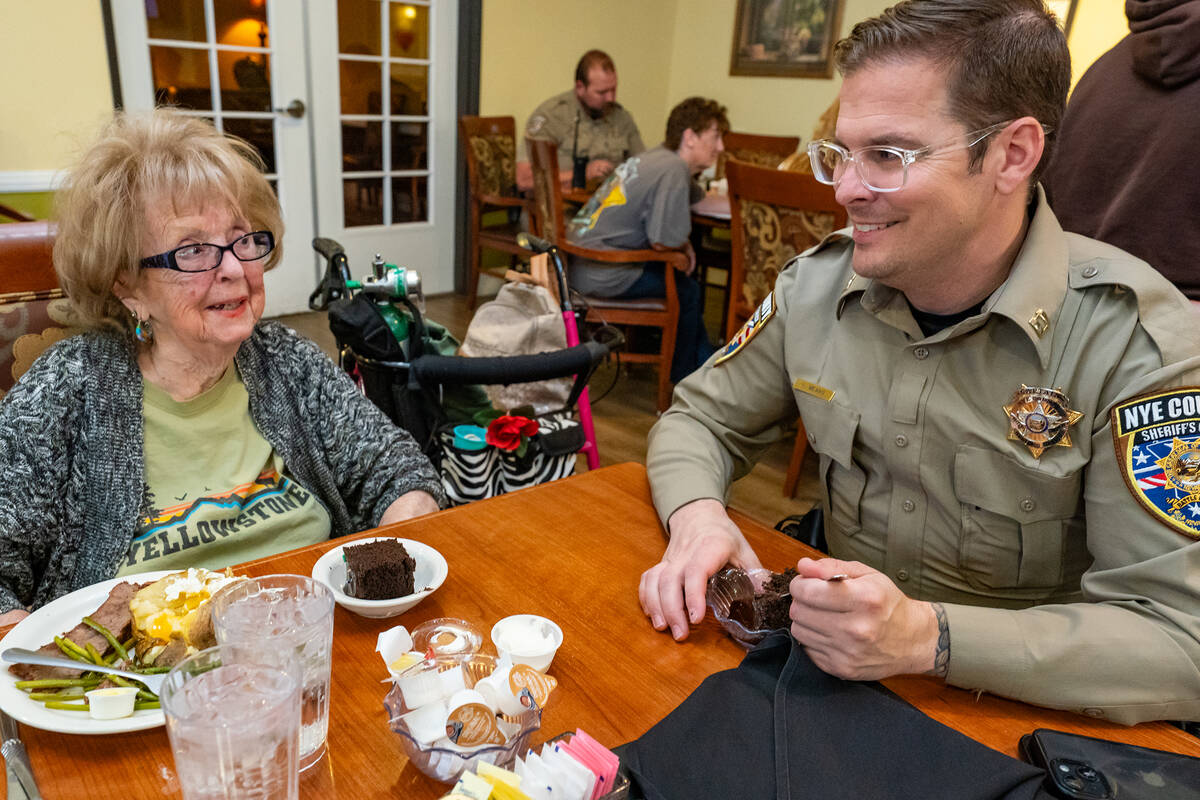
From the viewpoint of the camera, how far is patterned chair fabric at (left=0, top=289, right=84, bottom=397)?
51.9 inches

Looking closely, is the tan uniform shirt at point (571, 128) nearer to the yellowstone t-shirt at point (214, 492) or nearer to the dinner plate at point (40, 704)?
the yellowstone t-shirt at point (214, 492)

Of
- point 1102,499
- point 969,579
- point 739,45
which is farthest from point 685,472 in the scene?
point 739,45

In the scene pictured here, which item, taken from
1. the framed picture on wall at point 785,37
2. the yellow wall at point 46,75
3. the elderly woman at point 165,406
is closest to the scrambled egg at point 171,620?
the elderly woman at point 165,406

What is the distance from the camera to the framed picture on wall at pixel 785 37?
213 inches

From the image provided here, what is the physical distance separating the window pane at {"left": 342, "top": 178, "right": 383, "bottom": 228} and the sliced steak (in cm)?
422

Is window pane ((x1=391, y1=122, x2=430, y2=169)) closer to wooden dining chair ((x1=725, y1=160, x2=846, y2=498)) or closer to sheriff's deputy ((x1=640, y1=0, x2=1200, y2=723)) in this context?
wooden dining chair ((x1=725, y1=160, x2=846, y2=498))

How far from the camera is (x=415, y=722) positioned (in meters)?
0.71

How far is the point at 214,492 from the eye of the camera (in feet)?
4.35

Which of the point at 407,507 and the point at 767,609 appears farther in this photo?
the point at 407,507

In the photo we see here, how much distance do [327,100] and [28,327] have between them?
3555 millimetres

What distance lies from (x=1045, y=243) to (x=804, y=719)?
75 centimetres

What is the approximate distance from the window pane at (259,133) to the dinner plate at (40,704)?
12.8 feet

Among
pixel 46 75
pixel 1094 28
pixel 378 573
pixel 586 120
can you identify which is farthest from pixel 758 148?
pixel 378 573

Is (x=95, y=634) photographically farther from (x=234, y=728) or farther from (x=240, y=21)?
(x=240, y=21)
